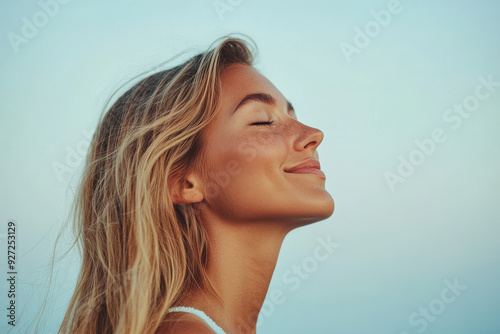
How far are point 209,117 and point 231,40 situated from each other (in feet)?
2.41

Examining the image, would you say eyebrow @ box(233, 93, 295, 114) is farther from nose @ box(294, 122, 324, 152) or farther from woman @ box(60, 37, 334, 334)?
nose @ box(294, 122, 324, 152)

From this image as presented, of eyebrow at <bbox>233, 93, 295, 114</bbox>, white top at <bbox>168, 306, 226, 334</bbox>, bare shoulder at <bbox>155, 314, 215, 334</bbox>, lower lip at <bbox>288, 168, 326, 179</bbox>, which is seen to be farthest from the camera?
eyebrow at <bbox>233, 93, 295, 114</bbox>

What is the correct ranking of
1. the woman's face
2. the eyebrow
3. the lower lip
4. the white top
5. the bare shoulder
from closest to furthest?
1. the bare shoulder
2. the white top
3. the woman's face
4. the lower lip
5. the eyebrow

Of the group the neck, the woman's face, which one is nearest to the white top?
the neck

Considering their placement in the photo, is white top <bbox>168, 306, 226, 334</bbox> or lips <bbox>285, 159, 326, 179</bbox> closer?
white top <bbox>168, 306, 226, 334</bbox>

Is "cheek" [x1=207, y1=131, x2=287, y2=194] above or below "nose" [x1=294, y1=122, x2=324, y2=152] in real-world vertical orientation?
below

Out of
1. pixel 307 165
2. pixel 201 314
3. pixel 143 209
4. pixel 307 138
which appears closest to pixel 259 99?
pixel 307 138

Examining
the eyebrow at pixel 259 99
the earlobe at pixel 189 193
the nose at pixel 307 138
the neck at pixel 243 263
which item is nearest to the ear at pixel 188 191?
the earlobe at pixel 189 193

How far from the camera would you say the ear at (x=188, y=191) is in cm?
251

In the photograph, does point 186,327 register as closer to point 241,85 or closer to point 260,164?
point 260,164

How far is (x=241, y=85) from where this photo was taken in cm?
272

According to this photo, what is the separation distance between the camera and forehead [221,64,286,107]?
2.66 meters

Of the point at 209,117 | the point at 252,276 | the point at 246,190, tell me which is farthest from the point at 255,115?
the point at 252,276

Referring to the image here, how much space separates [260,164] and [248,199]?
19cm
